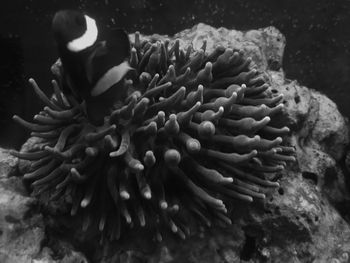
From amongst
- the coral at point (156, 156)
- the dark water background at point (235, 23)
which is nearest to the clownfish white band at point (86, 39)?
the coral at point (156, 156)

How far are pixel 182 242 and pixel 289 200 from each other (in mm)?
974

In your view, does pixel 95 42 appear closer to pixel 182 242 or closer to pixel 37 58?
pixel 182 242

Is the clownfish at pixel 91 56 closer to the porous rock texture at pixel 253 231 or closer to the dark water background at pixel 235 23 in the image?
the porous rock texture at pixel 253 231

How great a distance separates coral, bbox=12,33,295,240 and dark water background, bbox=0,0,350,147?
3.77 meters

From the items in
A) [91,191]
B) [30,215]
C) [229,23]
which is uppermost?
[91,191]

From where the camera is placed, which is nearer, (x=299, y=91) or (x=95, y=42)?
(x=95, y=42)

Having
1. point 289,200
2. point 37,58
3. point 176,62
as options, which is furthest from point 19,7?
point 289,200

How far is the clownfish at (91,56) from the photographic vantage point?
1924 millimetres

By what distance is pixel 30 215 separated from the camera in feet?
9.00

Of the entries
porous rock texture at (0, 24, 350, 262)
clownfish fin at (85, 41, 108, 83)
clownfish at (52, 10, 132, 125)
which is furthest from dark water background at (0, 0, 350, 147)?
clownfish fin at (85, 41, 108, 83)

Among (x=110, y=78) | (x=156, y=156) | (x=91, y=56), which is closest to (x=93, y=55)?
(x=91, y=56)

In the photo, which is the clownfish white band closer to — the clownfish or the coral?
the clownfish

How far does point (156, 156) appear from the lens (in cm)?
254

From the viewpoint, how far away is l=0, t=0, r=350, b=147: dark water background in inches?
282
